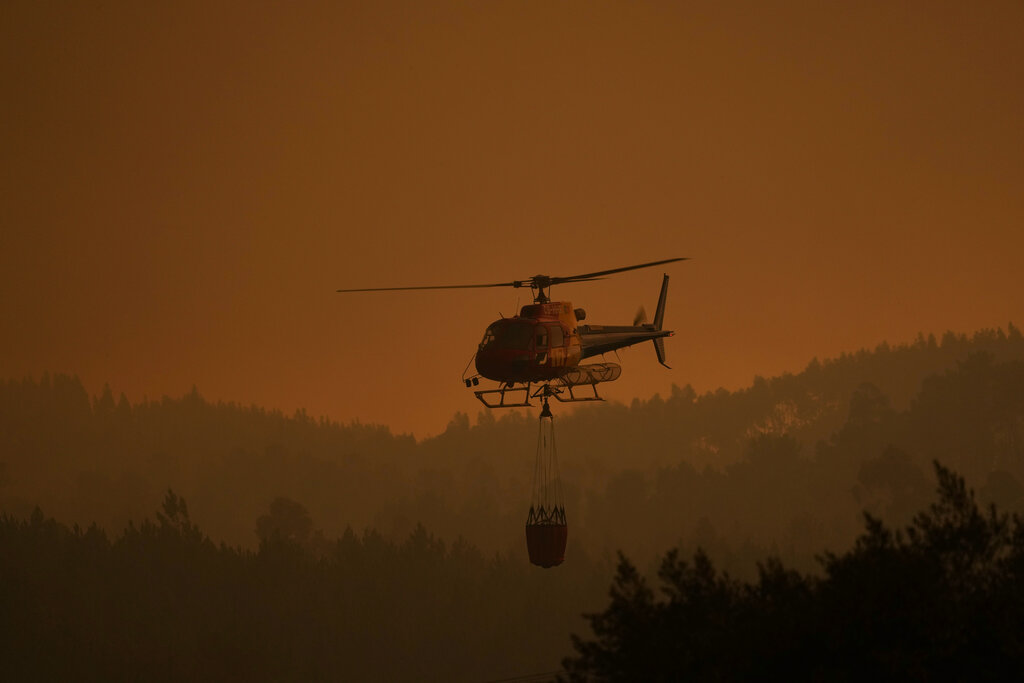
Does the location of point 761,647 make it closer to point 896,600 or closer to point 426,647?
point 896,600

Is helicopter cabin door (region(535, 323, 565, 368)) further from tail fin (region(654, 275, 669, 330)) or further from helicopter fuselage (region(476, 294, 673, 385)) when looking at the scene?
tail fin (region(654, 275, 669, 330))

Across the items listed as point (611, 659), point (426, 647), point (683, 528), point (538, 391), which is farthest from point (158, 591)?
point (611, 659)

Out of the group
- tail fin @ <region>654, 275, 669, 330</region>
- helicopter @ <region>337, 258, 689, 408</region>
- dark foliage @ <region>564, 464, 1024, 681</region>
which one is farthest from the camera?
tail fin @ <region>654, 275, 669, 330</region>

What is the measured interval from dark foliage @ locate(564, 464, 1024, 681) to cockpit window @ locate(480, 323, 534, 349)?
14.6 metres

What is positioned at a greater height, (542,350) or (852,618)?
(542,350)

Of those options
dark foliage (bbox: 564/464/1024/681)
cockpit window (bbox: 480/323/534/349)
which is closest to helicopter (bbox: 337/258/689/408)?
cockpit window (bbox: 480/323/534/349)

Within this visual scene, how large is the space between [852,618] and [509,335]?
19103 mm

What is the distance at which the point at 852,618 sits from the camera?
95.7 feet

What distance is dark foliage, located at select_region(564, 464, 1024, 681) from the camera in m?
29.1

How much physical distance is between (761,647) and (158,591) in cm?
14397

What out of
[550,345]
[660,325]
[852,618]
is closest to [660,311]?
[660,325]

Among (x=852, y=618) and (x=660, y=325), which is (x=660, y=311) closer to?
(x=660, y=325)

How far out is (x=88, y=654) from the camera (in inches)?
6073

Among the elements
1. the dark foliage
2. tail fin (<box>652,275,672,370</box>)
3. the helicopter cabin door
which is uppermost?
tail fin (<box>652,275,672,370</box>)
